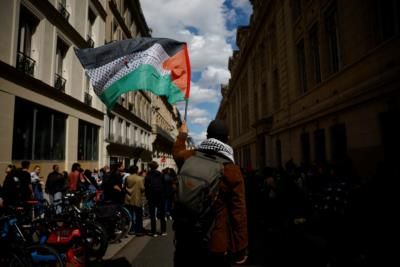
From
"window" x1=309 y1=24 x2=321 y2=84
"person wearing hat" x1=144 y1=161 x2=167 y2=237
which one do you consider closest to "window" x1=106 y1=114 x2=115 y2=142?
"window" x1=309 y1=24 x2=321 y2=84

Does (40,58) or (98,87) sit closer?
(98,87)

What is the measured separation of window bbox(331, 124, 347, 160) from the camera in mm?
11648

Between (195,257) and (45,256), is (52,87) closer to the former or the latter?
(45,256)

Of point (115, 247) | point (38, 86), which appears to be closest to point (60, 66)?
point (38, 86)

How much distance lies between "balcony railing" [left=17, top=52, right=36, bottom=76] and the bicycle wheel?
30.6 ft

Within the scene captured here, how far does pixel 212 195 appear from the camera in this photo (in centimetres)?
234

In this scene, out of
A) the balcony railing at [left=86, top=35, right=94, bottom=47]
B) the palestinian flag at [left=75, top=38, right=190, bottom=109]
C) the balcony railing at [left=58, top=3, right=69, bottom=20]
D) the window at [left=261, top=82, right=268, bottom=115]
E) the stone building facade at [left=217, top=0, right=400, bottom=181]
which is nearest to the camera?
the palestinian flag at [left=75, top=38, right=190, bottom=109]

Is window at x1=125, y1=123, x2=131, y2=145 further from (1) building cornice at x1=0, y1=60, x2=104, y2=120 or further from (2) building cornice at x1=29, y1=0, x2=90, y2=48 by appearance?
(2) building cornice at x1=29, y1=0, x2=90, y2=48

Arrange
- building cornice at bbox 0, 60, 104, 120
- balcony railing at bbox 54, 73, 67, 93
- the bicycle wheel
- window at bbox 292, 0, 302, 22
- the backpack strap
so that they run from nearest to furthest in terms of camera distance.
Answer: the backpack strap
the bicycle wheel
building cornice at bbox 0, 60, 104, 120
balcony railing at bbox 54, 73, 67, 93
window at bbox 292, 0, 302, 22

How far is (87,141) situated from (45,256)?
1557 centimetres

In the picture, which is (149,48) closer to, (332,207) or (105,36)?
(332,207)

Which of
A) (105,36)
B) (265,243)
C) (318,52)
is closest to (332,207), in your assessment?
(265,243)

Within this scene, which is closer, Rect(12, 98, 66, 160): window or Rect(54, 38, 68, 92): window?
Rect(12, 98, 66, 160): window

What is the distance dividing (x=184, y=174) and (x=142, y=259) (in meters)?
4.18
